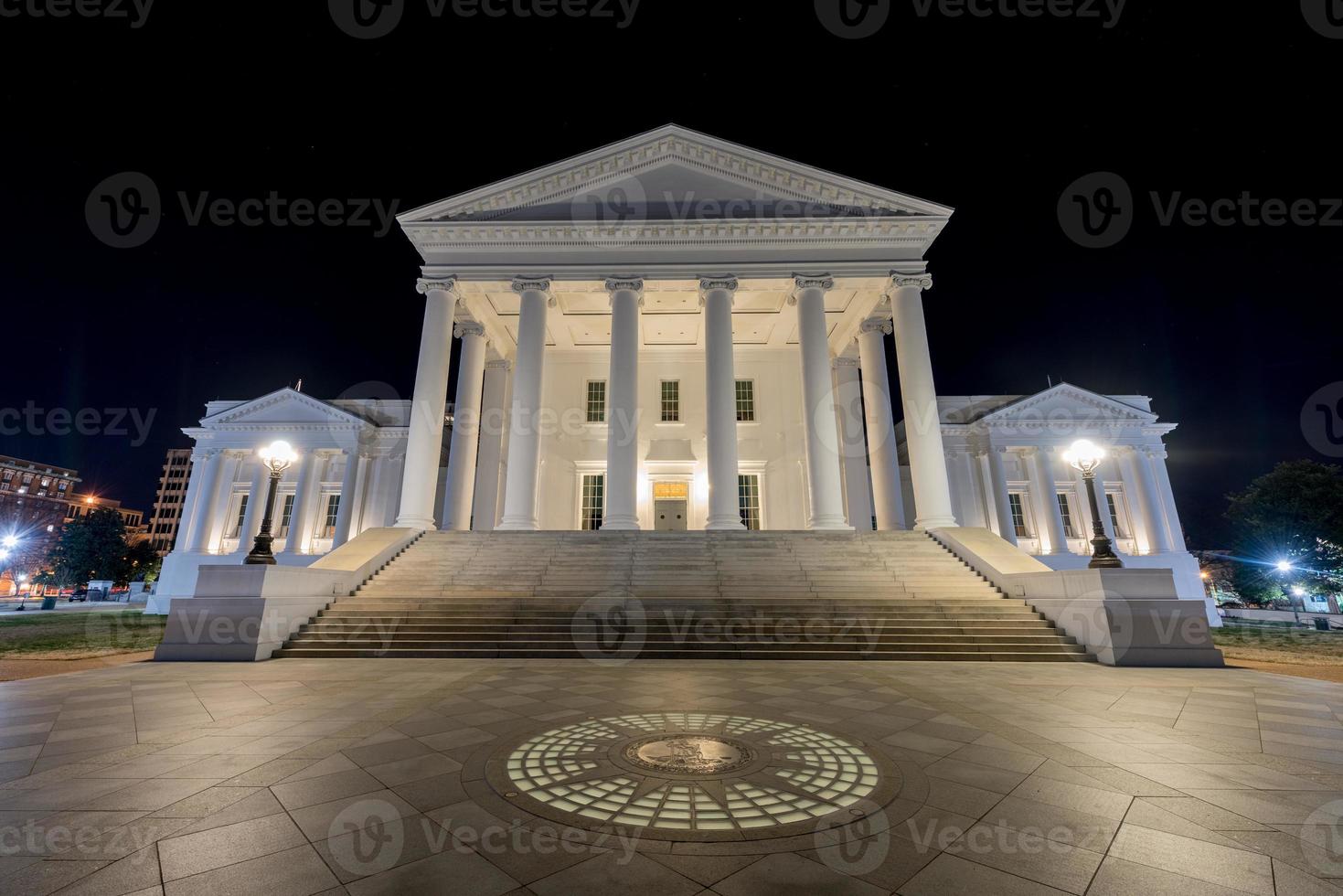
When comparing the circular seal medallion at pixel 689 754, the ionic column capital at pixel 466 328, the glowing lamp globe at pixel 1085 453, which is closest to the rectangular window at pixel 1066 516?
the glowing lamp globe at pixel 1085 453

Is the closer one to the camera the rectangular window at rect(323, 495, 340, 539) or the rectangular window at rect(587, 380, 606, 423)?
the rectangular window at rect(587, 380, 606, 423)

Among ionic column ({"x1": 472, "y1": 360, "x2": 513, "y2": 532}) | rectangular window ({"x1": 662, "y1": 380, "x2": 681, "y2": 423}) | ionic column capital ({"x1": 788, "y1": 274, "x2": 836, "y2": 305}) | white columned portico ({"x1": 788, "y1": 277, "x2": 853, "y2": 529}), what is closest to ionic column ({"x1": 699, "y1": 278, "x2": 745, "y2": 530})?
ionic column capital ({"x1": 788, "y1": 274, "x2": 836, "y2": 305})

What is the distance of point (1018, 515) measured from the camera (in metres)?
33.3

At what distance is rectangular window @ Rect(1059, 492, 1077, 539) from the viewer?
32628mm

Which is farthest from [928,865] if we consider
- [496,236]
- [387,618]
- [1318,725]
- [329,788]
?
[496,236]

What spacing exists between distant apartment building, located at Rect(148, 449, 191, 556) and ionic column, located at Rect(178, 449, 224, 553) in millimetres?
99574

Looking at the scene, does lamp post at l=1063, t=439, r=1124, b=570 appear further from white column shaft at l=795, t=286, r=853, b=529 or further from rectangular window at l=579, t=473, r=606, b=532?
rectangular window at l=579, t=473, r=606, b=532

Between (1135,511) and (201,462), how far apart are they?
57485 mm

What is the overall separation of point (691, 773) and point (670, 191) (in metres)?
22.3

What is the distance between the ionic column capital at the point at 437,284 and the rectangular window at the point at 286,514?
70.9 feet

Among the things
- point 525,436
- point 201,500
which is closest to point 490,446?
point 525,436

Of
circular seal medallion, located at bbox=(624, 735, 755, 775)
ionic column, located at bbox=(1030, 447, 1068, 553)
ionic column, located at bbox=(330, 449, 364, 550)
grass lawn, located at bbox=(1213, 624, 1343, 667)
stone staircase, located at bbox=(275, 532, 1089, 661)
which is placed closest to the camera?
circular seal medallion, located at bbox=(624, 735, 755, 775)

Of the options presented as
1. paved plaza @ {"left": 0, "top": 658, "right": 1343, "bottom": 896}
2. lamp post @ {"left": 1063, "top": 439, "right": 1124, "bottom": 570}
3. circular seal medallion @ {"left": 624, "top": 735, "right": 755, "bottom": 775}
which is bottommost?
paved plaza @ {"left": 0, "top": 658, "right": 1343, "bottom": 896}

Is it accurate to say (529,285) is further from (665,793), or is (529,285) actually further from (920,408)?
(665,793)
